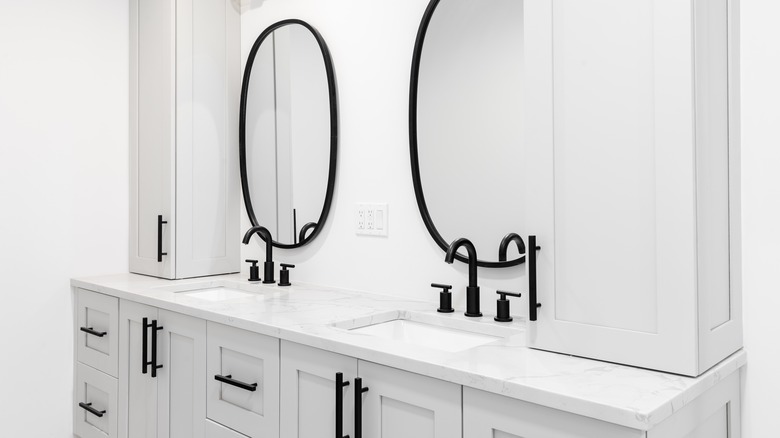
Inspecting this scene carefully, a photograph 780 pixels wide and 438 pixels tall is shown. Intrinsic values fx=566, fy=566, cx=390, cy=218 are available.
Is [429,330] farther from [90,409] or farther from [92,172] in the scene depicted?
[92,172]

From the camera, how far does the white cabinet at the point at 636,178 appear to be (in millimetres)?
1045

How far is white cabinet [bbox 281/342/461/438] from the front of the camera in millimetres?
1149

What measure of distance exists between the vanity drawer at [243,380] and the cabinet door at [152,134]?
2.52ft

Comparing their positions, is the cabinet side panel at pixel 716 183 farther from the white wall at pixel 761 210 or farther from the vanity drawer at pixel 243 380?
the vanity drawer at pixel 243 380

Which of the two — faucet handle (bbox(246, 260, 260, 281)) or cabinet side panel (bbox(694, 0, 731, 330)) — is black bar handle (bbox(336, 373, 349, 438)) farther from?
faucet handle (bbox(246, 260, 260, 281))

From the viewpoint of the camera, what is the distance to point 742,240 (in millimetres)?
1281

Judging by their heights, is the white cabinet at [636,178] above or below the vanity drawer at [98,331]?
above

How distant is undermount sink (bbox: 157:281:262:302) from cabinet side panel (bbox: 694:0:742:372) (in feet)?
5.24

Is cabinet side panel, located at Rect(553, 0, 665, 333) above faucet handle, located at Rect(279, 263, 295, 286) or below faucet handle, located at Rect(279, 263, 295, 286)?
above

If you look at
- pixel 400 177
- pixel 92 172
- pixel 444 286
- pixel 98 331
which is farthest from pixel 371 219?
pixel 92 172

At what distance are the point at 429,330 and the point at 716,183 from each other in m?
0.85

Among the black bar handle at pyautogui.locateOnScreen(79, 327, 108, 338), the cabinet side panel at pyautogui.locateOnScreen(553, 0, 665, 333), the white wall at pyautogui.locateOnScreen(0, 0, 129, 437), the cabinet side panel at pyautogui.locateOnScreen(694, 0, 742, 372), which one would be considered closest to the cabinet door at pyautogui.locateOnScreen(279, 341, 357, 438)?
the cabinet side panel at pyautogui.locateOnScreen(553, 0, 665, 333)

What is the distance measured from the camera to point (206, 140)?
2451 mm

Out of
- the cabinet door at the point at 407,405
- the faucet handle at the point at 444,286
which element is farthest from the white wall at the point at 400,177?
the cabinet door at the point at 407,405
